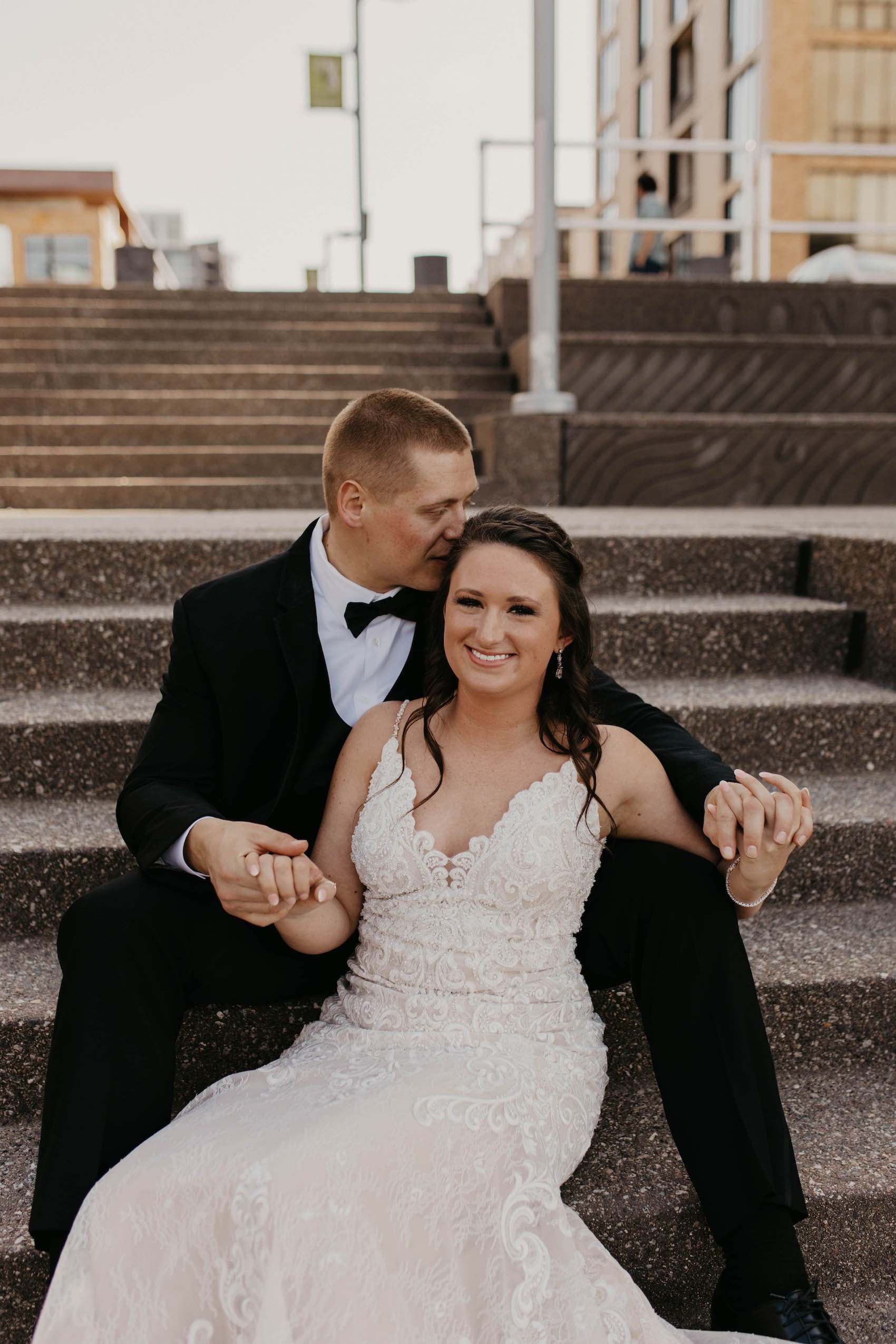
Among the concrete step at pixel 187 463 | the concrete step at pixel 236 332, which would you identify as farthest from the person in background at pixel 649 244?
the concrete step at pixel 187 463

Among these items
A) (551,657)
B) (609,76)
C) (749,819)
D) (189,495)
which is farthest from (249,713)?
(609,76)

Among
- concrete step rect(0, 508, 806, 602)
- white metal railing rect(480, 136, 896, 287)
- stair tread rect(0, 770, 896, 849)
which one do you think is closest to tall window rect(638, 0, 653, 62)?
white metal railing rect(480, 136, 896, 287)

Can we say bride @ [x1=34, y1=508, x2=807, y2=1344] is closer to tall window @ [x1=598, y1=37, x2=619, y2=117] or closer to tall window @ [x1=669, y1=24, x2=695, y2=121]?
tall window @ [x1=669, y1=24, x2=695, y2=121]

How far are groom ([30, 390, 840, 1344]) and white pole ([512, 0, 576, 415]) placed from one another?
3.42m

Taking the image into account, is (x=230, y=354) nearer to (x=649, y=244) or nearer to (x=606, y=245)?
(x=649, y=244)

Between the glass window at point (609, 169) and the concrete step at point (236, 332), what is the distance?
2821cm

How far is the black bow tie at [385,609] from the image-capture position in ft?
7.30

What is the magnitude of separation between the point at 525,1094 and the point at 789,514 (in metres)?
3.56

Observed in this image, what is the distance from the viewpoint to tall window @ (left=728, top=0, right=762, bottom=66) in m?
24.6

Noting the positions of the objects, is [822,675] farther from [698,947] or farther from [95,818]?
[95,818]

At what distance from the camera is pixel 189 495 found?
549 cm

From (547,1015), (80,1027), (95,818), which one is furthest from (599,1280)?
(95,818)

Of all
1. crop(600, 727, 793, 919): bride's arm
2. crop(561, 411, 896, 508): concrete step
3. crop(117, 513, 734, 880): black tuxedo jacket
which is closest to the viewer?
crop(600, 727, 793, 919): bride's arm

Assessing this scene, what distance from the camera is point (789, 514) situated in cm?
469
